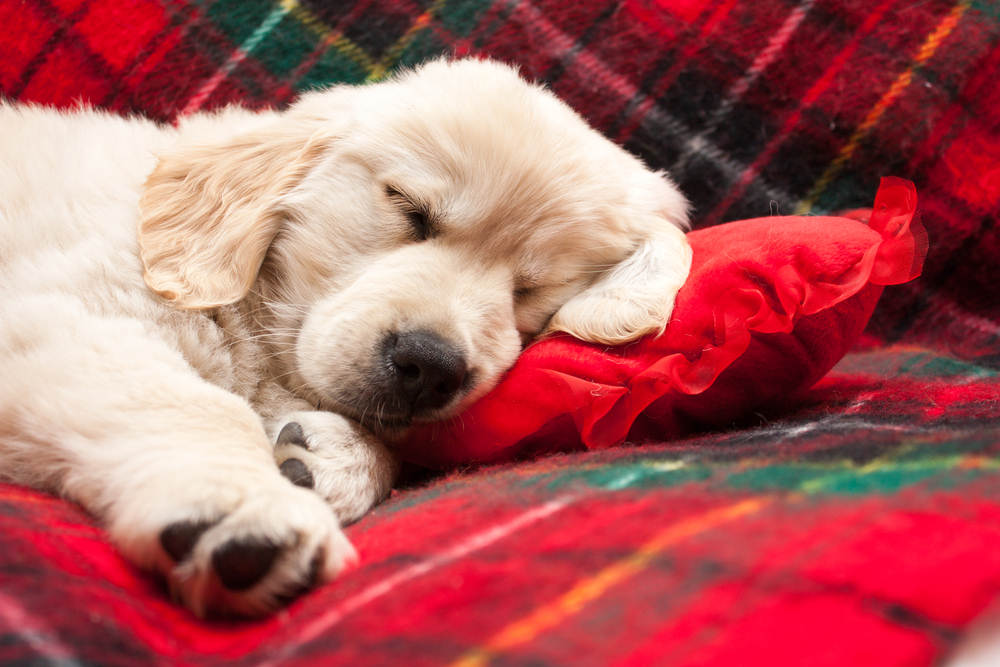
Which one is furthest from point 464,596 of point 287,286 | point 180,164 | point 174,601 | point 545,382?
point 180,164

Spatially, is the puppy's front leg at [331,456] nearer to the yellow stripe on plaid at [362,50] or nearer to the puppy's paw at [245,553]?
the puppy's paw at [245,553]

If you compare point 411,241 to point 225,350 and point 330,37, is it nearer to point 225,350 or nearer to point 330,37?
point 225,350

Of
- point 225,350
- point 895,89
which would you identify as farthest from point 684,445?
point 895,89

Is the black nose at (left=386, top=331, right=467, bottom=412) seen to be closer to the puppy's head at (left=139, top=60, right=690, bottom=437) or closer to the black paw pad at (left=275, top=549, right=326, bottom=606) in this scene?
the puppy's head at (left=139, top=60, right=690, bottom=437)

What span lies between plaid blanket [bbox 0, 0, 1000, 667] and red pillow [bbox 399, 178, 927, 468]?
0.34 ft

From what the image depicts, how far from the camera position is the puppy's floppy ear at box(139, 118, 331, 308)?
1600 millimetres

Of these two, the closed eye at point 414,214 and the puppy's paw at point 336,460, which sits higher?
the closed eye at point 414,214

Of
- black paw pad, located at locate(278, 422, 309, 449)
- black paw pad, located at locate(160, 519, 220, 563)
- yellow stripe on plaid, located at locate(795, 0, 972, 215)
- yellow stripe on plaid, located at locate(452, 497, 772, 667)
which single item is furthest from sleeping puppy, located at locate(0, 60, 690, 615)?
yellow stripe on plaid, located at locate(795, 0, 972, 215)

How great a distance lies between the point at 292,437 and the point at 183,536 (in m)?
0.48

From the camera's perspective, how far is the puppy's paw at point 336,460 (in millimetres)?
1392

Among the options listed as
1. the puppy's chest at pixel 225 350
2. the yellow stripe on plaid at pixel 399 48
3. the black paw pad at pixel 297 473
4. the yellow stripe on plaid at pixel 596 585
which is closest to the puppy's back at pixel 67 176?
the puppy's chest at pixel 225 350

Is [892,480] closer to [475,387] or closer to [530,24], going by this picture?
[475,387]

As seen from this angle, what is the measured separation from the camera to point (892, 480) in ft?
3.11

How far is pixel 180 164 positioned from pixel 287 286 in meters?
0.42
